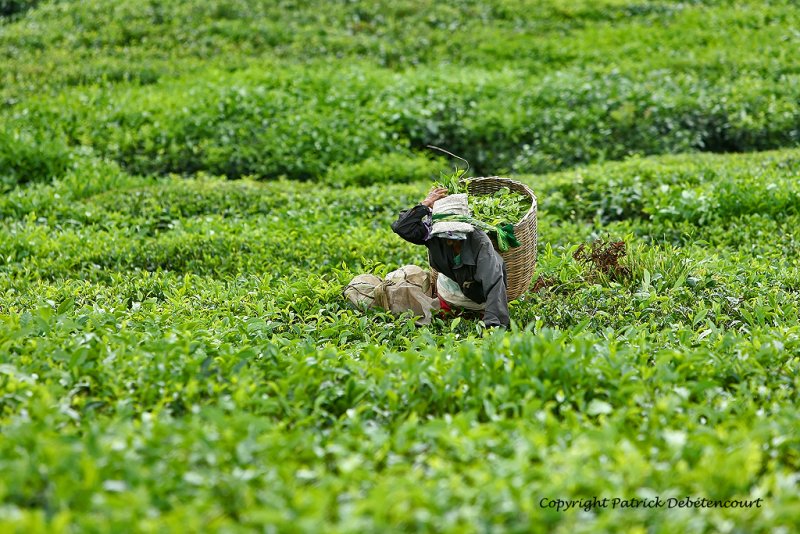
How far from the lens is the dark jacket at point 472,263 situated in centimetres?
529

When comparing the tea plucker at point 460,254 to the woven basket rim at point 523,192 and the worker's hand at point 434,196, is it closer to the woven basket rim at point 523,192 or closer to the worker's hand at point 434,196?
the worker's hand at point 434,196

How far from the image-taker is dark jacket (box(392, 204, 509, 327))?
5.29m

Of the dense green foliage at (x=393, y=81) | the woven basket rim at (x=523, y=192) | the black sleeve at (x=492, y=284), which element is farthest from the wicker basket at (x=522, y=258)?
the dense green foliage at (x=393, y=81)

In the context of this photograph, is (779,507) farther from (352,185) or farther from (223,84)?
(223,84)

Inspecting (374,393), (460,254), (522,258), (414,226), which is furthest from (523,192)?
(374,393)

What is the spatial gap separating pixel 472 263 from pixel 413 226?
48 centimetres

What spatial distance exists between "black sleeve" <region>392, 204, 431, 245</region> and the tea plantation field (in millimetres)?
628

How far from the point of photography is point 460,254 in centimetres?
545

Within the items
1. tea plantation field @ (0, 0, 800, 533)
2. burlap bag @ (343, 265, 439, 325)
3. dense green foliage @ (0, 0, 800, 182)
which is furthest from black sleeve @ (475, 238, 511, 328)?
dense green foliage @ (0, 0, 800, 182)

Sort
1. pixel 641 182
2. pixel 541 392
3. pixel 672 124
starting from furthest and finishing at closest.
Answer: pixel 672 124, pixel 641 182, pixel 541 392

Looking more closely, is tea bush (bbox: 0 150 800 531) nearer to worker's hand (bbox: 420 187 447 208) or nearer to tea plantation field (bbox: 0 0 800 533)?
tea plantation field (bbox: 0 0 800 533)

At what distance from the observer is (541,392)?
4023 millimetres

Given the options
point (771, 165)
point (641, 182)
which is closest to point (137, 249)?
point (641, 182)

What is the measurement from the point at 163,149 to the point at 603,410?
323 inches
